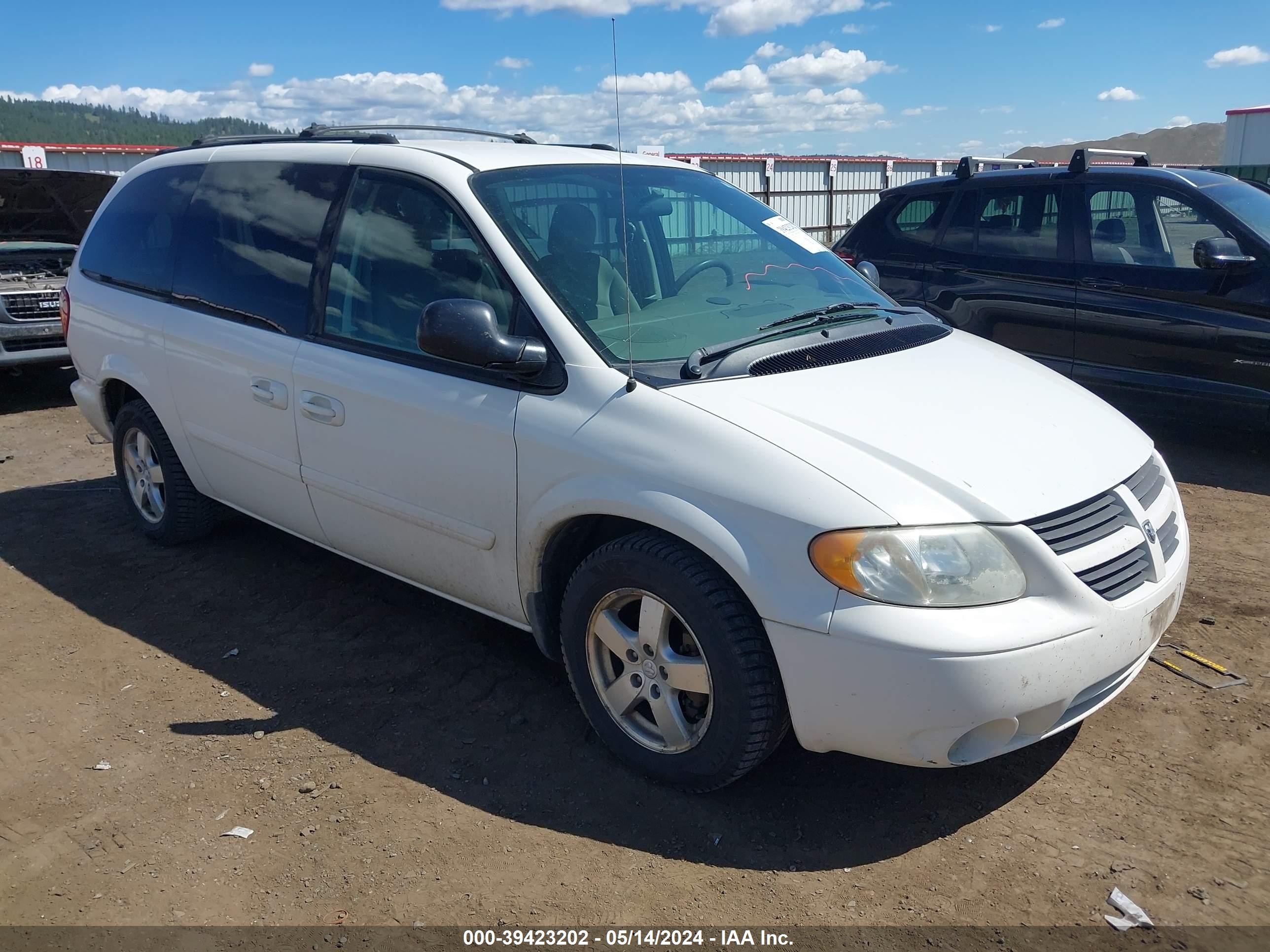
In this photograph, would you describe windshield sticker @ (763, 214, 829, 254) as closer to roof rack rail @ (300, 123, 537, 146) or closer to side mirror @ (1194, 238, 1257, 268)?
roof rack rail @ (300, 123, 537, 146)

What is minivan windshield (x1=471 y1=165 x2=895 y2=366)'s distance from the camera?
3244 mm

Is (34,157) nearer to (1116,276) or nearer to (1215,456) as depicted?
(1116,276)

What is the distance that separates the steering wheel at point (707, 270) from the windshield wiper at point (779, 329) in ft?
1.14

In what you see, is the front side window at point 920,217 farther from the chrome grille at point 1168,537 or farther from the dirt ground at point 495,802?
the chrome grille at point 1168,537

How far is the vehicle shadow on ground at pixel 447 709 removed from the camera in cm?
289

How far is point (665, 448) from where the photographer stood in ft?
9.22

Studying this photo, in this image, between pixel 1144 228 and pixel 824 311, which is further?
pixel 1144 228

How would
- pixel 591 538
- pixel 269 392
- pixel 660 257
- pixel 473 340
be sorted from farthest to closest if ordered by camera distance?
1. pixel 269 392
2. pixel 660 257
3. pixel 591 538
4. pixel 473 340

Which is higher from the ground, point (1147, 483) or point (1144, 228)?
point (1144, 228)

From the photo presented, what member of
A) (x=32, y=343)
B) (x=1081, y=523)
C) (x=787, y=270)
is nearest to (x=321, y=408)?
(x=787, y=270)

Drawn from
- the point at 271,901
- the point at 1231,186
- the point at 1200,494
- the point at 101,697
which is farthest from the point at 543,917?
the point at 1231,186

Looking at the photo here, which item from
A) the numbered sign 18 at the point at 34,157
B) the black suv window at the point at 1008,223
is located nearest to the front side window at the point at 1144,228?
the black suv window at the point at 1008,223

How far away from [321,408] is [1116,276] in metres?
5.17

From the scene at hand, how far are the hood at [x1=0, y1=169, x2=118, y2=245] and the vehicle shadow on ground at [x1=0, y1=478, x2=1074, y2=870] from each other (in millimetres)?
5232
